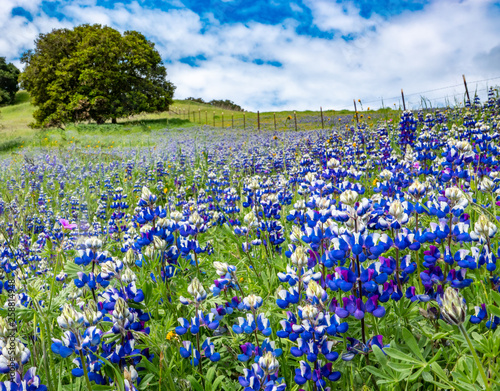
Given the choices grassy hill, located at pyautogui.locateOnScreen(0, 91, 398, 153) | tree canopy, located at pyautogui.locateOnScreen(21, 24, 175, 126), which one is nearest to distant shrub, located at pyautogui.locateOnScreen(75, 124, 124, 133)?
grassy hill, located at pyautogui.locateOnScreen(0, 91, 398, 153)

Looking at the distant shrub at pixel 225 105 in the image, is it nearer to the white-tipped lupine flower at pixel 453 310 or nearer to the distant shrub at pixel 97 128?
the distant shrub at pixel 97 128

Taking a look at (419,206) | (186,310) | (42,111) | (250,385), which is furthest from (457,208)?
(42,111)

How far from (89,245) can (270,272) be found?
1.24 m

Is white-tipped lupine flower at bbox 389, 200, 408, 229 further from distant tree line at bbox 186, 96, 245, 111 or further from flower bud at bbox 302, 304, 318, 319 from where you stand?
distant tree line at bbox 186, 96, 245, 111

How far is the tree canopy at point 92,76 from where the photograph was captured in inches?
1206

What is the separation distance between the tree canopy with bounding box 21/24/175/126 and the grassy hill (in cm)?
211

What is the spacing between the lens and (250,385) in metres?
1.27

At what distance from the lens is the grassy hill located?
18.4 meters

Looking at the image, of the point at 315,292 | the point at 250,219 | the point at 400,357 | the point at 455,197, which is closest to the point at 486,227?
the point at 455,197

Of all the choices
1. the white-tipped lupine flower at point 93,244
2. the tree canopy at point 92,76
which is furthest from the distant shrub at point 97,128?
the white-tipped lupine flower at point 93,244

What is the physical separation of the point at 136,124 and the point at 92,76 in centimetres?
528

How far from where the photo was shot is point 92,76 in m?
29.9

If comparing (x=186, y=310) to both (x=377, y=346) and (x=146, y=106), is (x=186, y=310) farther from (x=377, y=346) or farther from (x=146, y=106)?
(x=146, y=106)

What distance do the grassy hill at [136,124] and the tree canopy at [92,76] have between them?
211cm
